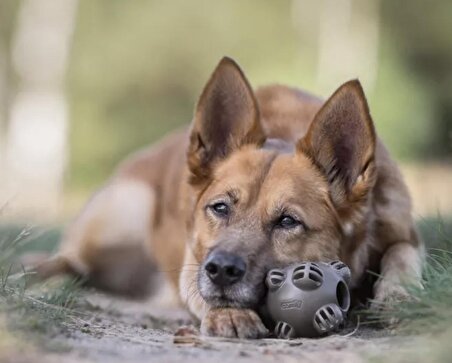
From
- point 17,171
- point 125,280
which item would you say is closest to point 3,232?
point 125,280

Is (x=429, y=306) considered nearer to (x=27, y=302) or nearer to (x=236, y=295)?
(x=236, y=295)

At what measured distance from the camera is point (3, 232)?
4895mm

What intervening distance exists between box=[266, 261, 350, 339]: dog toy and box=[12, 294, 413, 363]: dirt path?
94mm

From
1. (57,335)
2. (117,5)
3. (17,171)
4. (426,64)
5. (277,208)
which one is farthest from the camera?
(117,5)

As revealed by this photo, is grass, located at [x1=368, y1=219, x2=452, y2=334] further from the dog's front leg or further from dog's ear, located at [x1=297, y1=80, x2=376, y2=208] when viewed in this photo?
dog's ear, located at [x1=297, y1=80, x2=376, y2=208]

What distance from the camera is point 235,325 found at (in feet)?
12.0

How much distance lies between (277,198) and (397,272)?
2.30 ft

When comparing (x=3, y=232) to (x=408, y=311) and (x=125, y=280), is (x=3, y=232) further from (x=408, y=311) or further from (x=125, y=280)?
(x=408, y=311)

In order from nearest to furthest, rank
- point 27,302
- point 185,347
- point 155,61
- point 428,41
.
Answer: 1. point 185,347
2. point 27,302
3. point 428,41
4. point 155,61

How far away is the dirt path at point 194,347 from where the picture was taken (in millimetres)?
3027

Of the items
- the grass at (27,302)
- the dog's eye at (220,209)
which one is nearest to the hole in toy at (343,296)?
the dog's eye at (220,209)

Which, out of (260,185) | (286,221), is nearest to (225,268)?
(286,221)

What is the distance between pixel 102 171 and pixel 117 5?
14.8 ft

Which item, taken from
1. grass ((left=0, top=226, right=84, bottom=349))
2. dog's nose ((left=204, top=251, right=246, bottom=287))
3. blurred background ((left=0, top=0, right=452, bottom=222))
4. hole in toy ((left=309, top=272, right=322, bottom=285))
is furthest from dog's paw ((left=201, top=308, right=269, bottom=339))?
blurred background ((left=0, top=0, right=452, bottom=222))
